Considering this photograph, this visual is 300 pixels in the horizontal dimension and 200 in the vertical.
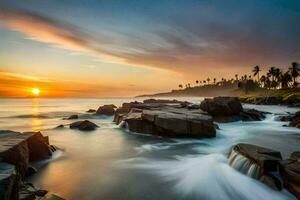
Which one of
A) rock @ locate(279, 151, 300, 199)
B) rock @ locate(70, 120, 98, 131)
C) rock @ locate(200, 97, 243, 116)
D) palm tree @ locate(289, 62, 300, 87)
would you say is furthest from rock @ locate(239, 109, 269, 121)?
palm tree @ locate(289, 62, 300, 87)

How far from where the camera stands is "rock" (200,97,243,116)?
33.4 metres

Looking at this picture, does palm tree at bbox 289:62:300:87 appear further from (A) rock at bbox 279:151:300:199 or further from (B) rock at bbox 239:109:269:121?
(A) rock at bbox 279:151:300:199

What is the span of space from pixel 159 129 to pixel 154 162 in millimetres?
7935

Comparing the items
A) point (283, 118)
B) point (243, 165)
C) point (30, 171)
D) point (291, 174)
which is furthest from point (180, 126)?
point (283, 118)

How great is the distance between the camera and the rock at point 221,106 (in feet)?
110

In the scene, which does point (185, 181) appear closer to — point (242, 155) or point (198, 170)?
point (198, 170)

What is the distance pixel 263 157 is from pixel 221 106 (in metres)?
23.4

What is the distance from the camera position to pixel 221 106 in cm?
3347

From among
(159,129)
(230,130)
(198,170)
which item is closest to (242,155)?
(198,170)

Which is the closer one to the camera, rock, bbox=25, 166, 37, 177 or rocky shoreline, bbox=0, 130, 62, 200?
rocky shoreline, bbox=0, 130, 62, 200

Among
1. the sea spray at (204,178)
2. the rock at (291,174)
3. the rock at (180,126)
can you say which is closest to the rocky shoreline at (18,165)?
the sea spray at (204,178)

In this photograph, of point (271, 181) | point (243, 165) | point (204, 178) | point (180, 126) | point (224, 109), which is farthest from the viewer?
point (224, 109)

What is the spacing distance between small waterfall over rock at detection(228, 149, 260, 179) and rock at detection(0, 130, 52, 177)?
10057mm

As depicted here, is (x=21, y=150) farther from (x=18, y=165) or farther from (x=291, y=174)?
(x=291, y=174)
